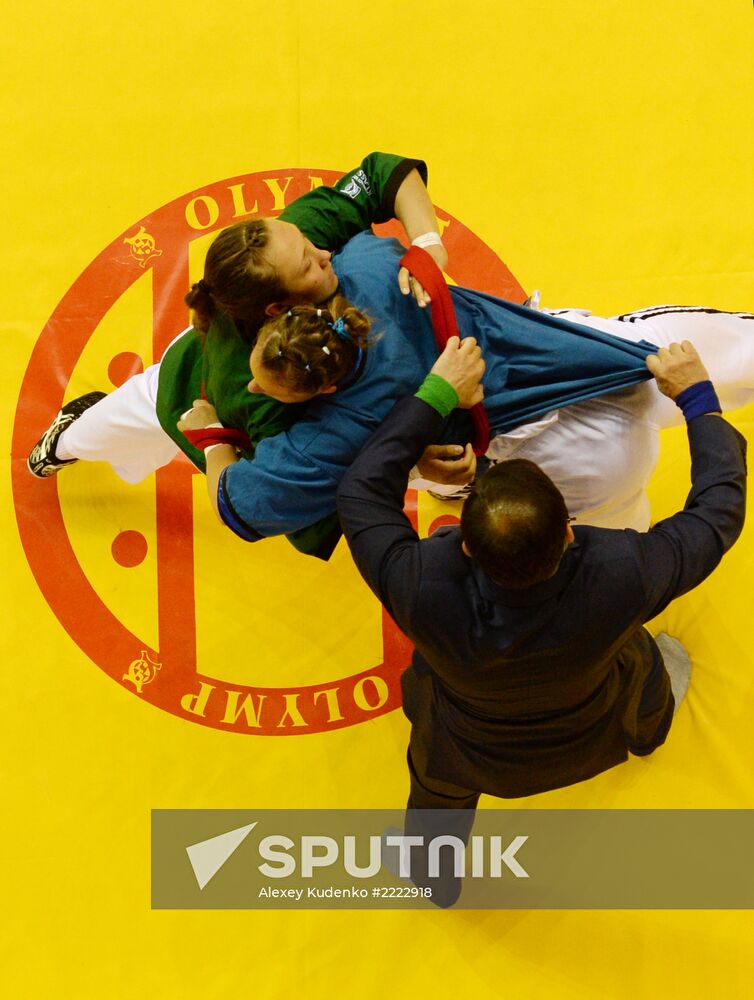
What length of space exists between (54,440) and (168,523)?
0.43 meters

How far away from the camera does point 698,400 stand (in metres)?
2.10

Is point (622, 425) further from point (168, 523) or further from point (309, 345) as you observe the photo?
point (168, 523)

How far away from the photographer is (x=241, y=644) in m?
3.00

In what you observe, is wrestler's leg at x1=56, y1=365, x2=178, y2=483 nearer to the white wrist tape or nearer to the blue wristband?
the white wrist tape

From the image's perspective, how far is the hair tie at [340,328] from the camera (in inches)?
72.9

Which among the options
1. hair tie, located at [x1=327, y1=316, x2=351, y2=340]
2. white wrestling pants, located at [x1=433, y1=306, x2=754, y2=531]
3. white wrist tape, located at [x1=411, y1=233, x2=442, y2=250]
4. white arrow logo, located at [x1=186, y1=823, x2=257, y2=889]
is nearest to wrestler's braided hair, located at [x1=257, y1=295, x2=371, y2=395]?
hair tie, located at [x1=327, y1=316, x2=351, y2=340]

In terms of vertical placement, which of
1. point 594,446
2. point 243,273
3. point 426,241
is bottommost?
point 594,446

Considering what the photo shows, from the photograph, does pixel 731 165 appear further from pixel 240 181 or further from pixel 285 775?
pixel 285 775

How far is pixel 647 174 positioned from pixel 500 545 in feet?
6.47

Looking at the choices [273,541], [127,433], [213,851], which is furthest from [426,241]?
[213,851]

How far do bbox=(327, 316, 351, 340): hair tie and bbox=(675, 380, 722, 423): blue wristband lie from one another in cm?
76

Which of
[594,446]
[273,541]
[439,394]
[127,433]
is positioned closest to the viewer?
[439,394]

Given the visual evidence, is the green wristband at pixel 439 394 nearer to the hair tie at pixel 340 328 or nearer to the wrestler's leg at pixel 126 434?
the hair tie at pixel 340 328

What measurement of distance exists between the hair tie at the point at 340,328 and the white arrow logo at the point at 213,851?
1.60 meters
